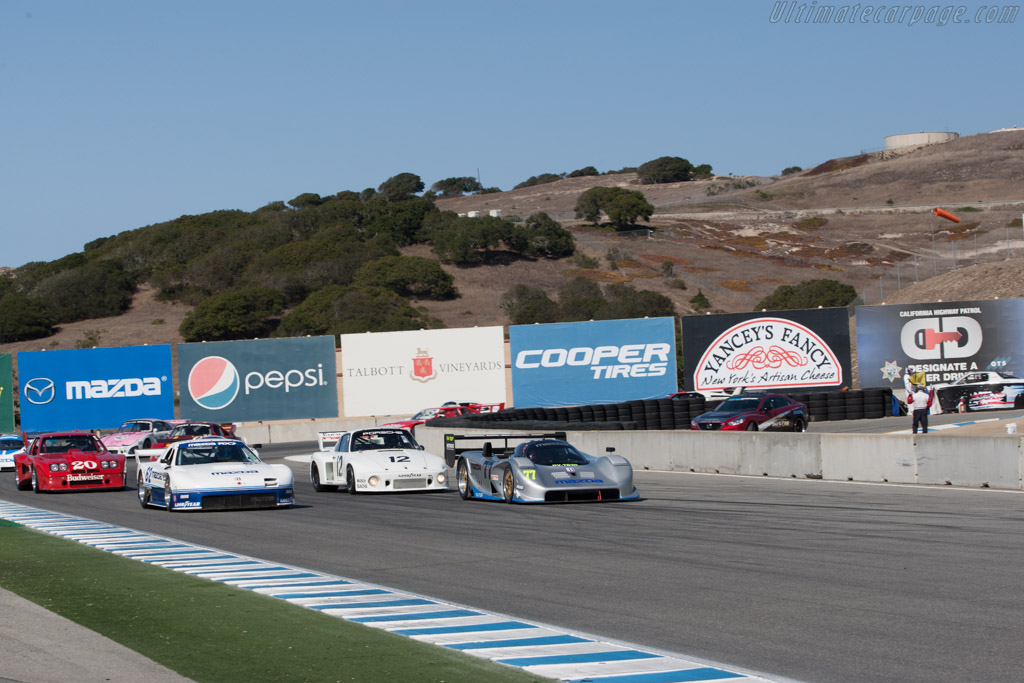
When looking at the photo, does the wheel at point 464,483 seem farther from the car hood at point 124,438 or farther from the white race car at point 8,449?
the white race car at point 8,449

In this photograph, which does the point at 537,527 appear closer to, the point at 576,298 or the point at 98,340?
the point at 576,298

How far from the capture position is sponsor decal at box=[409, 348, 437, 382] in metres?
48.0

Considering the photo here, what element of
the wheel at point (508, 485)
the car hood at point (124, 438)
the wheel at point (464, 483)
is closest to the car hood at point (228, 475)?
the wheel at point (464, 483)

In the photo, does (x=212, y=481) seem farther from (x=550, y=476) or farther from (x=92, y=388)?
(x=92, y=388)

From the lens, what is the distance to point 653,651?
7266 millimetres

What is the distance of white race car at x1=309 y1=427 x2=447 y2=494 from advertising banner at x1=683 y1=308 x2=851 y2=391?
26.5m

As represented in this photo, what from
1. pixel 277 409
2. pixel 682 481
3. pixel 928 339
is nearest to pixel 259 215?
pixel 277 409

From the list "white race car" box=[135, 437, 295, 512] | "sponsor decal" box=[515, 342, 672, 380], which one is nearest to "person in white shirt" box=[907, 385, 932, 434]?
"white race car" box=[135, 437, 295, 512]

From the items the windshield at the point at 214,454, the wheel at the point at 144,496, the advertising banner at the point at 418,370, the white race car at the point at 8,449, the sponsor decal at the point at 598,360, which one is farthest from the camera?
the advertising banner at the point at 418,370

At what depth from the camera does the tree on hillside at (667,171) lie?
16925 centimetres

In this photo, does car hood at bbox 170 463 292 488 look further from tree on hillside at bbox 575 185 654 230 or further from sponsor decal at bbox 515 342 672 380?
tree on hillside at bbox 575 185 654 230

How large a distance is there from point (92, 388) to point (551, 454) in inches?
1294

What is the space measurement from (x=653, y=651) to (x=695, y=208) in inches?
5099

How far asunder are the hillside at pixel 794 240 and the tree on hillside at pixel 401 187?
19.7ft
